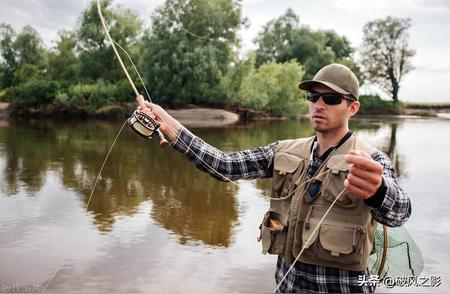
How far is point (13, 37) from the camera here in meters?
70.8

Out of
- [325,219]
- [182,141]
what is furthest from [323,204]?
[182,141]

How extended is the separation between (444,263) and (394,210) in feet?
19.1

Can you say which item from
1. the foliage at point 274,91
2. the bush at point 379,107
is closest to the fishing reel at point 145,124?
the foliage at point 274,91

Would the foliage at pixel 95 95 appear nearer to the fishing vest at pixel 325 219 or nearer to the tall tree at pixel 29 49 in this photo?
the tall tree at pixel 29 49

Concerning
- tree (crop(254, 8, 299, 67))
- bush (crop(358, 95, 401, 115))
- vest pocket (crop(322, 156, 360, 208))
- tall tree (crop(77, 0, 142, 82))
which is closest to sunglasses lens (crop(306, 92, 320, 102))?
vest pocket (crop(322, 156, 360, 208))

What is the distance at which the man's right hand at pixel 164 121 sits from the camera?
3.50 m

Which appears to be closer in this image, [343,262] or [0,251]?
[343,262]

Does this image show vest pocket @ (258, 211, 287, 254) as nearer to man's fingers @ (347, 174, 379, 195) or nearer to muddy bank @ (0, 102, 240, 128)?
man's fingers @ (347, 174, 379, 195)

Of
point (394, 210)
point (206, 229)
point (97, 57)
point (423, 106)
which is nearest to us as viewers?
point (394, 210)

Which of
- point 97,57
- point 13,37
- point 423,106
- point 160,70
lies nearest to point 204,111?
point 160,70

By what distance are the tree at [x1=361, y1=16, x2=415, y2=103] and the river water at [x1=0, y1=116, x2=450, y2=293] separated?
62524 millimetres

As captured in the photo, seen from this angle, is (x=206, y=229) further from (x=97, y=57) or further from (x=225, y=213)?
(x=97, y=57)

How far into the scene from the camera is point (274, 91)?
52.1 m

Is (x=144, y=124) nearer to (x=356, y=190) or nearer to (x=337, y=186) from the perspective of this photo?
(x=337, y=186)
